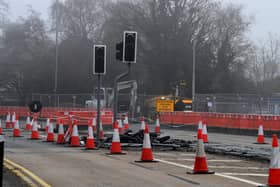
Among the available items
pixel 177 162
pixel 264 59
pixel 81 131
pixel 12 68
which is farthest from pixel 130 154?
pixel 264 59

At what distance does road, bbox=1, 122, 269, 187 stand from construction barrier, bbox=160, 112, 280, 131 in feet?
41.1

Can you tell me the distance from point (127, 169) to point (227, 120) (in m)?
19.8

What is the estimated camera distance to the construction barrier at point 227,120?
1111 inches

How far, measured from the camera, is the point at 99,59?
→ 1862 cm

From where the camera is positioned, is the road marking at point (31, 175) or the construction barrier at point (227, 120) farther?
the construction barrier at point (227, 120)

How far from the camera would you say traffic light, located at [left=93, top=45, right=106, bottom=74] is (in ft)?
60.6

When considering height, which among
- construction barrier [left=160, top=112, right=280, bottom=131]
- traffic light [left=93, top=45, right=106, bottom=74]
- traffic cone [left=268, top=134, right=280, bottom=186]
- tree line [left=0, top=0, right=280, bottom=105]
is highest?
tree line [left=0, top=0, right=280, bottom=105]

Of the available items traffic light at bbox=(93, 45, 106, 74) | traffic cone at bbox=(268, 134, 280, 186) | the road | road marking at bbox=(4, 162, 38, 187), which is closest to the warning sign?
traffic light at bbox=(93, 45, 106, 74)

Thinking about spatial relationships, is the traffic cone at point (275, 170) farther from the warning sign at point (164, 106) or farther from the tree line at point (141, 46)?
the tree line at point (141, 46)

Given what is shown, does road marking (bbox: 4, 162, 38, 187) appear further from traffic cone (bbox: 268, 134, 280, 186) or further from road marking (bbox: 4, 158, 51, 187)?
traffic cone (bbox: 268, 134, 280, 186)

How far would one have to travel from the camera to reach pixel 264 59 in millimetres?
81500

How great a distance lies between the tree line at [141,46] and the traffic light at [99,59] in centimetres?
3752

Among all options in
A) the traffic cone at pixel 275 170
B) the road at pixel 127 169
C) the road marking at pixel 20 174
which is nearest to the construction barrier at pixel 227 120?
the road at pixel 127 169

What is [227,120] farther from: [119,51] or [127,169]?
[127,169]
